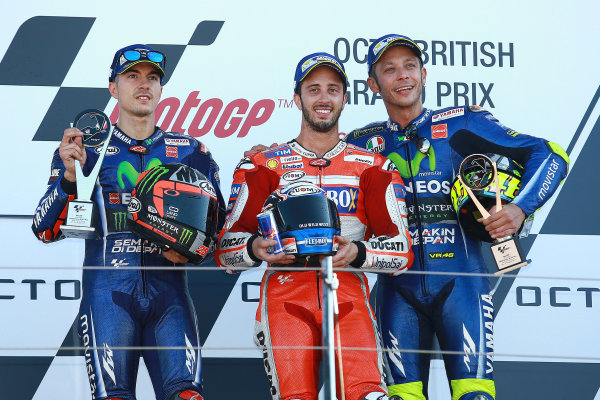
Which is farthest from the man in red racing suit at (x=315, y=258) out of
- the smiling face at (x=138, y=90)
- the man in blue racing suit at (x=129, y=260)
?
the smiling face at (x=138, y=90)

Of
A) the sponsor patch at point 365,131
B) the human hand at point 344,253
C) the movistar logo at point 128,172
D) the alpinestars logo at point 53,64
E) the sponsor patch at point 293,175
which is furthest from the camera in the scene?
the alpinestars logo at point 53,64

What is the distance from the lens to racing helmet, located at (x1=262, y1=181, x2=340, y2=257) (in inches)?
110

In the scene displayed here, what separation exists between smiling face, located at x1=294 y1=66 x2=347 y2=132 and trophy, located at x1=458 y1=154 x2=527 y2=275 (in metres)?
0.47

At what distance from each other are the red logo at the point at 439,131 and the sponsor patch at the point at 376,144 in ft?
0.62

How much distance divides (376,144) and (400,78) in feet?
0.85

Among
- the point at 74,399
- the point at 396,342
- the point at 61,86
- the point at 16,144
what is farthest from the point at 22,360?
the point at 396,342

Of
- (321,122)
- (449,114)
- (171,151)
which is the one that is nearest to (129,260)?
(171,151)

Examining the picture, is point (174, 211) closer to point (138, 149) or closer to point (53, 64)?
point (138, 149)

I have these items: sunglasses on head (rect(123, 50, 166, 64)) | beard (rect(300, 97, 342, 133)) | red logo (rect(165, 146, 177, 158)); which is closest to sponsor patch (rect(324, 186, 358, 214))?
beard (rect(300, 97, 342, 133))

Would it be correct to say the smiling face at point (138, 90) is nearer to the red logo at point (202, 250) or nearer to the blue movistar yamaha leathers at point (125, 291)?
the blue movistar yamaha leathers at point (125, 291)

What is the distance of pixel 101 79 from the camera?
3.90 m

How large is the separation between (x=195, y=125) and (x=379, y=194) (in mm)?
1137

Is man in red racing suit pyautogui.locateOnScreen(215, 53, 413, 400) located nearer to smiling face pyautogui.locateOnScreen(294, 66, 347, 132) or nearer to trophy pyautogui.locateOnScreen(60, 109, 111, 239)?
smiling face pyautogui.locateOnScreen(294, 66, 347, 132)

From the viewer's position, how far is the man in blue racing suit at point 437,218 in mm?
3150
